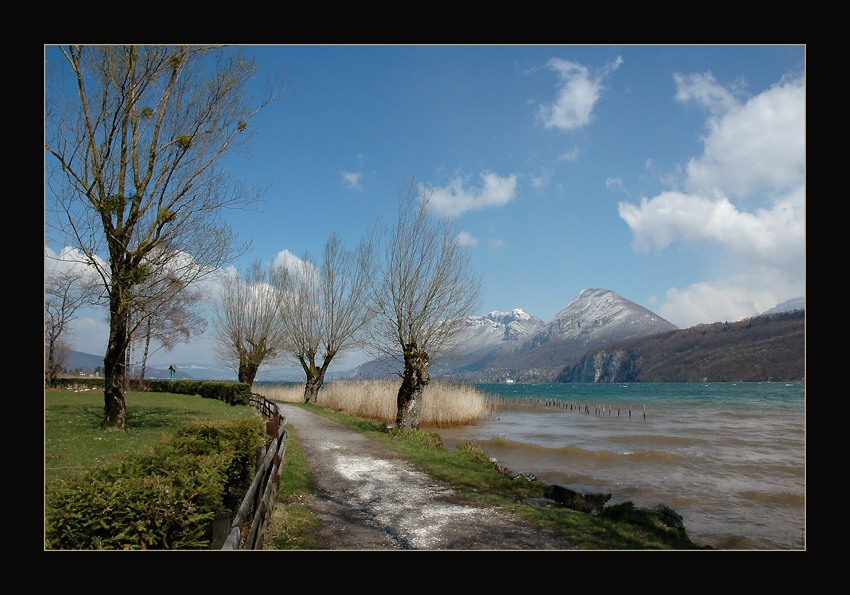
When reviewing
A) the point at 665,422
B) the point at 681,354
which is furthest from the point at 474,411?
the point at 681,354

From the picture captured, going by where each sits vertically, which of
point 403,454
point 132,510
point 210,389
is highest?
point 132,510

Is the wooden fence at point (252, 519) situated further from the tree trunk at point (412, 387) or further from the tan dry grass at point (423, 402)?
the tan dry grass at point (423, 402)

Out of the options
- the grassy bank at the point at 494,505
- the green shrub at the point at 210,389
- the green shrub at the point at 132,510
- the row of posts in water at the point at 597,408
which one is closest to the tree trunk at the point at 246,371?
the green shrub at the point at 210,389

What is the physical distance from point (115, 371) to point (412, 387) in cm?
982

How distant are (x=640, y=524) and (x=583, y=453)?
11.3 meters

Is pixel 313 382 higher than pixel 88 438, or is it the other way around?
pixel 88 438

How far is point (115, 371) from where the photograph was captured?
51.3 ft

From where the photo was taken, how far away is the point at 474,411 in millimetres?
28609

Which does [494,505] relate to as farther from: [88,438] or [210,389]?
[210,389]

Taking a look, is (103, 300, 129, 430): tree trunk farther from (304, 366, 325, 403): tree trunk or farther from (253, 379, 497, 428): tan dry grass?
(304, 366, 325, 403): tree trunk

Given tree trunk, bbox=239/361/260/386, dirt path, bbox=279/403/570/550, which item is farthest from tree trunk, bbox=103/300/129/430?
tree trunk, bbox=239/361/260/386

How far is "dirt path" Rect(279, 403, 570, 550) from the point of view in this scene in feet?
22.4

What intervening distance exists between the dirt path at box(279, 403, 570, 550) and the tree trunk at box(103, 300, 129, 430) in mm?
6640

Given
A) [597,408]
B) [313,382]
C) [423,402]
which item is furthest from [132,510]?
[597,408]
